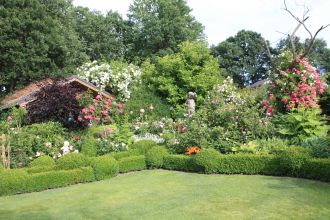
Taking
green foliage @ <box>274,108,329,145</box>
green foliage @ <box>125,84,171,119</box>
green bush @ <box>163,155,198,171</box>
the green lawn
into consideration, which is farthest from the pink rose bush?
green foliage @ <box>274,108,329,145</box>

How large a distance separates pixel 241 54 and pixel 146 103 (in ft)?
95.5

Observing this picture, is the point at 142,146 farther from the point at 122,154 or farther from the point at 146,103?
the point at 146,103

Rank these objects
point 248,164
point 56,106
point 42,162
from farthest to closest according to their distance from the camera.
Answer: point 56,106
point 42,162
point 248,164

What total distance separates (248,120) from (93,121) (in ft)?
24.7

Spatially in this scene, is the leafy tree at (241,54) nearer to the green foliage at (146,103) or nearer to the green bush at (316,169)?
the green foliage at (146,103)

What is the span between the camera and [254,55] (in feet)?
165

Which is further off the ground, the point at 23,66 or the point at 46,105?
the point at 23,66

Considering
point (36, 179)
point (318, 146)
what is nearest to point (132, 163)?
point (36, 179)

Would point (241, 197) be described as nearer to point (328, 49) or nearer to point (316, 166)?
point (316, 166)

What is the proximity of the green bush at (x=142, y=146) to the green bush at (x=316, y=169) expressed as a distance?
17.9ft

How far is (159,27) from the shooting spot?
39969 millimetres

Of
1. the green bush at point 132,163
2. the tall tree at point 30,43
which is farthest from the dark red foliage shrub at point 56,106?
the tall tree at point 30,43

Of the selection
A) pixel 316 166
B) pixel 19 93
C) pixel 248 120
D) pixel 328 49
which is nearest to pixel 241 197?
pixel 316 166

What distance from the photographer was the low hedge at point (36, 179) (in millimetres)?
10172
